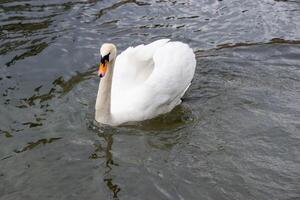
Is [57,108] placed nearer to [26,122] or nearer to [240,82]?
[26,122]

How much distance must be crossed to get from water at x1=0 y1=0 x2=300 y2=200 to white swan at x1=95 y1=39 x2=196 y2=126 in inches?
7.6

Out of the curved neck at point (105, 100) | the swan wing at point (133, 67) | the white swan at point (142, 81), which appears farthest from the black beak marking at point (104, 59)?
the swan wing at point (133, 67)

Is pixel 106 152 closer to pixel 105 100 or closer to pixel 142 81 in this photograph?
pixel 105 100

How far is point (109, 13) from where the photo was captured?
38.5 ft

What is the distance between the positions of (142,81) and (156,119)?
63 cm

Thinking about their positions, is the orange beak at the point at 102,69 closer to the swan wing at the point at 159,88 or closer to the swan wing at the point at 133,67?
the swan wing at the point at 159,88

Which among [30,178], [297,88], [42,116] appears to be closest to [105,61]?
[42,116]

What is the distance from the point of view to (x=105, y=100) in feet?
24.4

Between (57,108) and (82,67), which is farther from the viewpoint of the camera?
(82,67)

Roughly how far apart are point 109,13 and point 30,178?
6.07m

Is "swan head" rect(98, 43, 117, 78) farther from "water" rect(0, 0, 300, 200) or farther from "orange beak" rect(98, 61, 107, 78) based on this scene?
"water" rect(0, 0, 300, 200)

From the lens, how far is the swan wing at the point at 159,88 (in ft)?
24.4

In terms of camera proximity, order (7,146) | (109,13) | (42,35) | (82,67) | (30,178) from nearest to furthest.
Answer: (30,178) → (7,146) → (82,67) → (42,35) → (109,13)

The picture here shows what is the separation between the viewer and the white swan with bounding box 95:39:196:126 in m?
7.41
